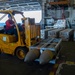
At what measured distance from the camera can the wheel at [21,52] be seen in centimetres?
525

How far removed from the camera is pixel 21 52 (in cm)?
536

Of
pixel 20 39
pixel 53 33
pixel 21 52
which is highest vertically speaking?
pixel 20 39

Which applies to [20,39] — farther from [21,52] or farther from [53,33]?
[53,33]

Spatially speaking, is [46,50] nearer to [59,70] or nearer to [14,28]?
[59,70]

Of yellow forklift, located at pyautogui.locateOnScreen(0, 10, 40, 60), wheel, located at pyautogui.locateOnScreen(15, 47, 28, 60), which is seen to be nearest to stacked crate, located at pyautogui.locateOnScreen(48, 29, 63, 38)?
yellow forklift, located at pyautogui.locateOnScreen(0, 10, 40, 60)

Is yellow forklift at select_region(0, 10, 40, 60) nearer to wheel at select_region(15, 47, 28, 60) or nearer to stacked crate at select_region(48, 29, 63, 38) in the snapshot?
wheel at select_region(15, 47, 28, 60)

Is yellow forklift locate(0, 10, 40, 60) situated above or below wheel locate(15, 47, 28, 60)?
above

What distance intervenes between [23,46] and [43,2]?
9355 mm

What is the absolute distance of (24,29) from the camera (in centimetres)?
557

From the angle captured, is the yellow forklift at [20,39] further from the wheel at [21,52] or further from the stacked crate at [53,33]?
the stacked crate at [53,33]

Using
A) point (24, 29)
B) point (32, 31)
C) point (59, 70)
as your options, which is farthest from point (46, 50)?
point (24, 29)

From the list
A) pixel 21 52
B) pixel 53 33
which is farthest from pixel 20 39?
pixel 53 33

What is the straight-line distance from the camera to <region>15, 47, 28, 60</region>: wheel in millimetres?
5250

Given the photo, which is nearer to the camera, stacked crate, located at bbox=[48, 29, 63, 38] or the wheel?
the wheel
